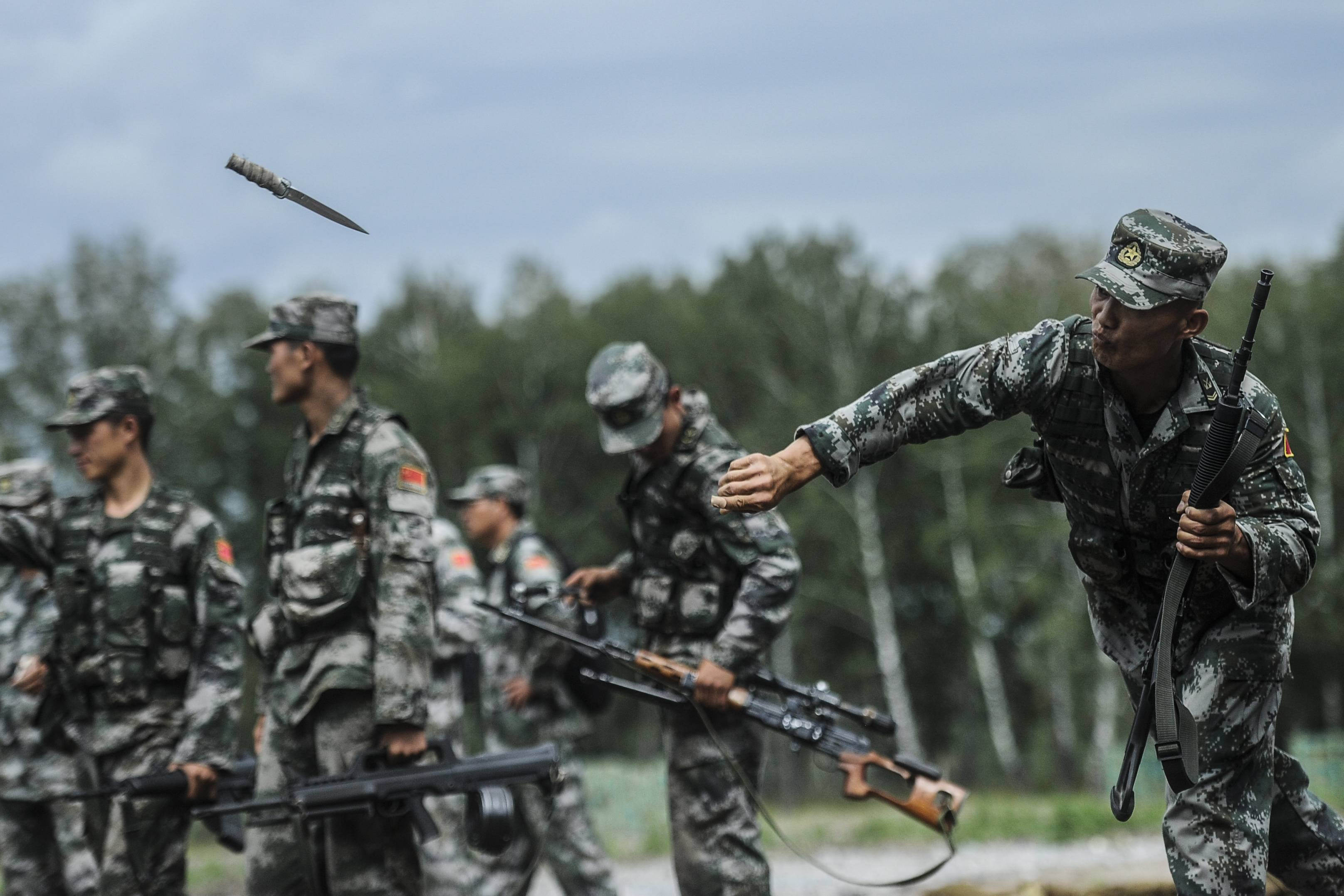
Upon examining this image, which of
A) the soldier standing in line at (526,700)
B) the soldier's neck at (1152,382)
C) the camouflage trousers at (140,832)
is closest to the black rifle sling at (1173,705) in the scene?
the soldier's neck at (1152,382)

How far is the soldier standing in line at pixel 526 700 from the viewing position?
8.04 metres

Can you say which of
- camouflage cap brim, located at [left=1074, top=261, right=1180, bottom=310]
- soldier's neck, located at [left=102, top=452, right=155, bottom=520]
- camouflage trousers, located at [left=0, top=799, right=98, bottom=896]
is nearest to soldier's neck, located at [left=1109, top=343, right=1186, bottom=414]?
camouflage cap brim, located at [left=1074, top=261, right=1180, bottom=310]

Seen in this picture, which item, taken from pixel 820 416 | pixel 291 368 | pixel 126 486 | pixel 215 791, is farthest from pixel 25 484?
pixel 820 416

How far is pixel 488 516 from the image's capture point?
9367 mm

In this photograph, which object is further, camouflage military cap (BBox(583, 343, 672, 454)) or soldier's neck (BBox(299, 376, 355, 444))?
camouflage military cap (BBox(583, 343, 672, 454))

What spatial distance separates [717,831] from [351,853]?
1.47 m

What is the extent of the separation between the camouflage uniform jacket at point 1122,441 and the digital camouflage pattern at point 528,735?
331cm

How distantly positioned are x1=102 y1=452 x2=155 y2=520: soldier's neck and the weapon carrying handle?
3349 millimetres

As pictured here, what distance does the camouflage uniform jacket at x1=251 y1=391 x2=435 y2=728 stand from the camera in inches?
216

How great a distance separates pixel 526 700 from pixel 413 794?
3011 mm

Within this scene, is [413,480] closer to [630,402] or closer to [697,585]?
[630,402]

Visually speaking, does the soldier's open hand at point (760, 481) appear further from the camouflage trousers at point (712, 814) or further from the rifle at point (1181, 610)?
the camouflage trousers at point (712, 814)

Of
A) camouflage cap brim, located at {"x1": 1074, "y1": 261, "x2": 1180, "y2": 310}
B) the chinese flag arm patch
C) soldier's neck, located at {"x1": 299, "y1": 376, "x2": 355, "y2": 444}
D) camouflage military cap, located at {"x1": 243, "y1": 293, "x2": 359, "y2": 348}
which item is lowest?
the chinese flag arm patch

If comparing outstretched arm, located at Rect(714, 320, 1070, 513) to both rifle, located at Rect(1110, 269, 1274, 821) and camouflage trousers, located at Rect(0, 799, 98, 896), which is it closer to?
rifle, located at Rect(1110, 269, 1274, 821)
